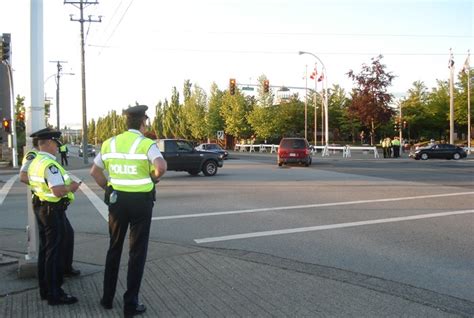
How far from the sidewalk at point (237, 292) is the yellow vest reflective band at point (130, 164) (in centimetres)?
122

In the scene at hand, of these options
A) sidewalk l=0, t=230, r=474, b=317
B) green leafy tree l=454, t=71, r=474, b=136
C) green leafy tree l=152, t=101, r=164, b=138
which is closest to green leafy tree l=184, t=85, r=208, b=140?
green leafy tree l=152, t=101, r=164, b=138

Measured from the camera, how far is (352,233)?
877 centimetres

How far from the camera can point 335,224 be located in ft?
31.7

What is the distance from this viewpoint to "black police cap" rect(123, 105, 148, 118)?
4.73m

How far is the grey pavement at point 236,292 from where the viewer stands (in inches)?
189

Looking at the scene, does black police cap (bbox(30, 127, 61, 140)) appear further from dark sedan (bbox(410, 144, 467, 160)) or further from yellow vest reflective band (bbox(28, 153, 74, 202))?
dark sedan (bbox(410, 144, 467, 160))

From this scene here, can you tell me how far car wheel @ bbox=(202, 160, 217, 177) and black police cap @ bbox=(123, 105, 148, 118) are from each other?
17.4 meters

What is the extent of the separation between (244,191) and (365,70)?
36440 millimetres

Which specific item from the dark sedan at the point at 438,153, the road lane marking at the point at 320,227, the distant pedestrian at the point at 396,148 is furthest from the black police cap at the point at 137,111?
the distant pedestrian at the point at 396,148

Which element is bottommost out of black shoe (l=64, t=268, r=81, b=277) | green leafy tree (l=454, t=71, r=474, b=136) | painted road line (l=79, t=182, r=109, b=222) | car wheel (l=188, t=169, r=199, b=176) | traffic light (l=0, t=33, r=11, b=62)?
black shoe (l=64, t=268, r=81, b=277)

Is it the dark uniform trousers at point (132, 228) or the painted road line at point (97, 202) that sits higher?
the dark uniform trousers at point (132, 228)

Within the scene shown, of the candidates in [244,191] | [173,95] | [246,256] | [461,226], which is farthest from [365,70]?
[173,95]

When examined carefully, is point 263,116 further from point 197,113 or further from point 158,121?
point 158,121

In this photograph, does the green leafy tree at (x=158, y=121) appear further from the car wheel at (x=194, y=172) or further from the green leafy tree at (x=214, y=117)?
the car wheel at (x=194, y=172)
